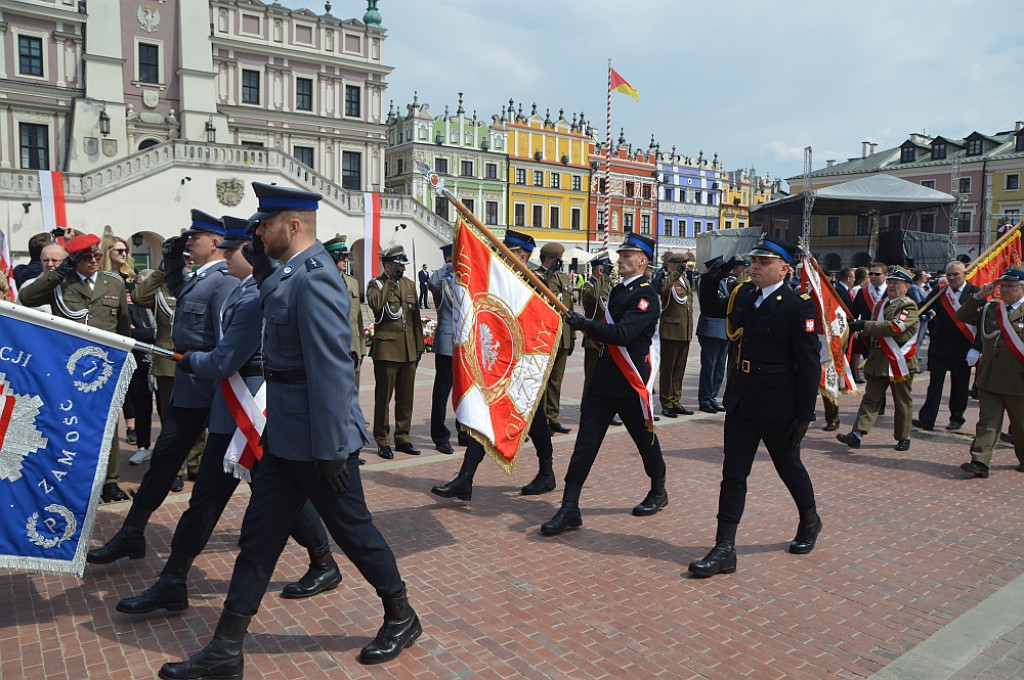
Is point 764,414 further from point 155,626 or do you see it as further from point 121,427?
point 121,427

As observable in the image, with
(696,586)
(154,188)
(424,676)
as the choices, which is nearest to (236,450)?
(424,676)

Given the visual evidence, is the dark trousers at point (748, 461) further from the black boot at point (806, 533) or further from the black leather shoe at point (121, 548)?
the black leather shoe at point (121, 548)

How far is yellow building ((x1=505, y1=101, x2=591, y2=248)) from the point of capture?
66.0 m

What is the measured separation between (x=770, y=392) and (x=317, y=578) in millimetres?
3161

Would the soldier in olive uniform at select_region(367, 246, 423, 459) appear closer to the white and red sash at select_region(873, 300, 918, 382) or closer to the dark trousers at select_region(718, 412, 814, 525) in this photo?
the dark trousers at select_region(718, 412, 814, 525)

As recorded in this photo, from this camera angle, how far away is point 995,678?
3695mm

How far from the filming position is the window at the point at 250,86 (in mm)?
38188

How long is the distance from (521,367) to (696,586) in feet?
6.57

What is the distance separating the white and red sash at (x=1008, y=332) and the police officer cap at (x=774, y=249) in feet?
11.4

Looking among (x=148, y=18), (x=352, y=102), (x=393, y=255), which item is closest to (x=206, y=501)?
(x=393, y=255)

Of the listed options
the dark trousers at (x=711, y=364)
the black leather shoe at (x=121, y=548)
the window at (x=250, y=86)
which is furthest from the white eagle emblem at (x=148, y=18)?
the black leather shoe at (x=121, y=548)

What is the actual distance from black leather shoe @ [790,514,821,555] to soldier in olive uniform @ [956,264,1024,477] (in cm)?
308

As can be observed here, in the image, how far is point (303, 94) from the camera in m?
39.7

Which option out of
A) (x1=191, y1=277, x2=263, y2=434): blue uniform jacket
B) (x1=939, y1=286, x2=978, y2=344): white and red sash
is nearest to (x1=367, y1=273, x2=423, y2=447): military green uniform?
(x1=191, y1=277, x2=263, y2=434): blue uniform jacket
